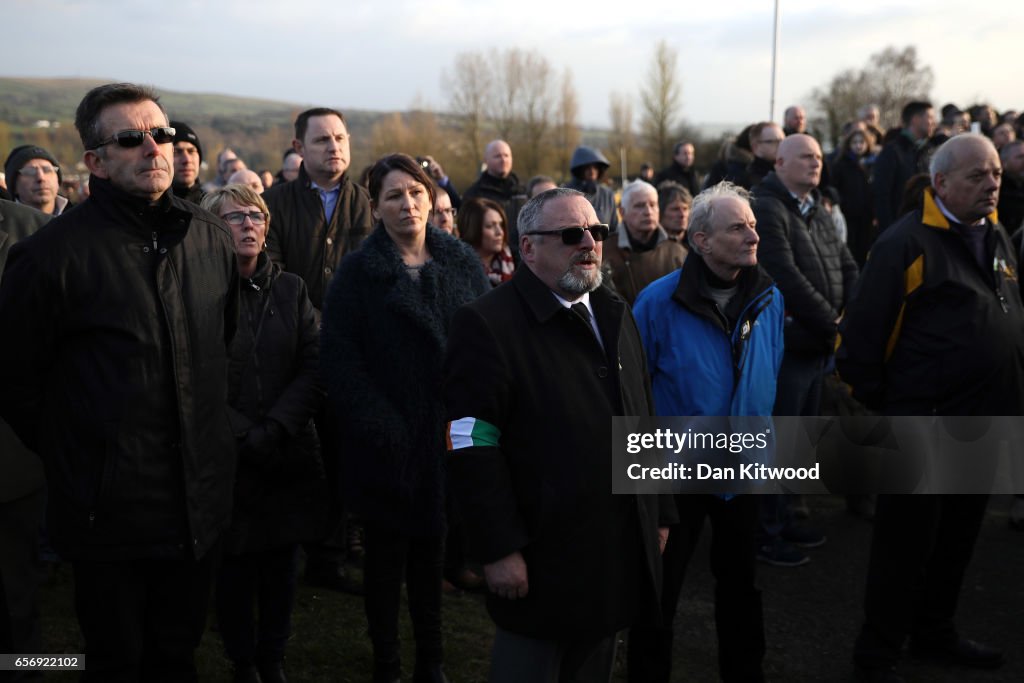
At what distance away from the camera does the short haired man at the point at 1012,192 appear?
25.8ft

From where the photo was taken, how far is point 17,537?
13.8 feet

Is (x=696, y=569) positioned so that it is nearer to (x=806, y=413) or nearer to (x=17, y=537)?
(x=806, y=413)

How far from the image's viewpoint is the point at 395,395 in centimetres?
400

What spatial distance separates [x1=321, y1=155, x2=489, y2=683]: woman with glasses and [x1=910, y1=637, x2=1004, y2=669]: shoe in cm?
245

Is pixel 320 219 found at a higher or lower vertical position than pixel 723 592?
higher

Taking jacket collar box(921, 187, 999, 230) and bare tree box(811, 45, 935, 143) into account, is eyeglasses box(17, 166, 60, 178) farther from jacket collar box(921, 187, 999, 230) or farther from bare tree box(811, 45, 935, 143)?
bare tree box(811, 45, 935, 143)

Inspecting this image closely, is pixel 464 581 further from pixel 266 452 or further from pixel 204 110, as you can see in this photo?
pixel 204 110

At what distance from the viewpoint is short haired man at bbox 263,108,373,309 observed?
5172mm

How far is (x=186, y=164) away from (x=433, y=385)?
9.90ft

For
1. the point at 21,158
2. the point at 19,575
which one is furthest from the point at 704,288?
the point at 21,158

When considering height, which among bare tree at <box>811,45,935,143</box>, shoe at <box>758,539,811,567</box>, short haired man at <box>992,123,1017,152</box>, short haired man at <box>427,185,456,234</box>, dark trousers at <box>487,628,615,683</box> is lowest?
shoe at <box>758,539,811,567</box>

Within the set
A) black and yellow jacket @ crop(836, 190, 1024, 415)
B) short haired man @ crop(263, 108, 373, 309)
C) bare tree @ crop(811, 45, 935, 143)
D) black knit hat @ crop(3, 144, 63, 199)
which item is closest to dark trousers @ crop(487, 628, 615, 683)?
black and yellow jacket @ crop(836, 190, 1024, 415)

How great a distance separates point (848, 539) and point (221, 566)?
4.17m

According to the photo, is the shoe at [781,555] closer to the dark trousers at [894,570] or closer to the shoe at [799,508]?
the shoe at [799,508]
